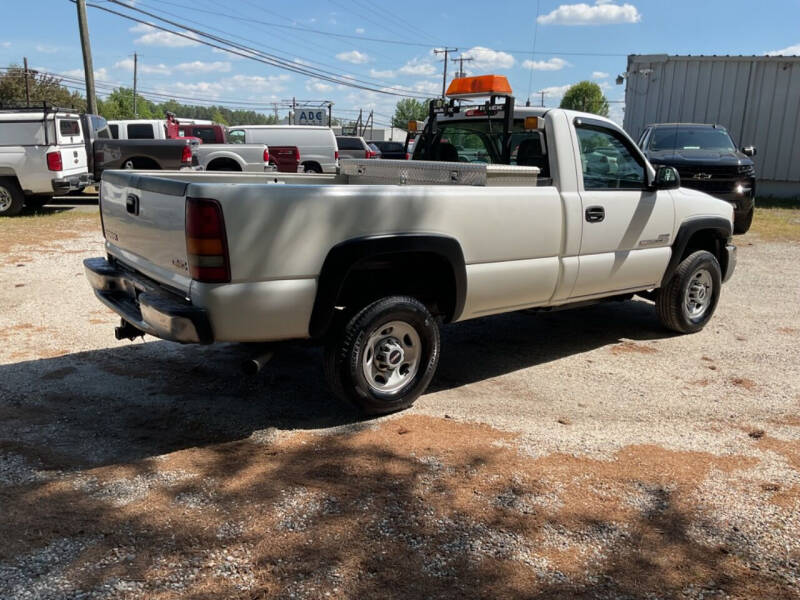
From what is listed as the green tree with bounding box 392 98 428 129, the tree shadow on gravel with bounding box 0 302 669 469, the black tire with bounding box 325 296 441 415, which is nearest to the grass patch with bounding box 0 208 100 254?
the tree shadow on gravel with bounding box 0 302 669 469

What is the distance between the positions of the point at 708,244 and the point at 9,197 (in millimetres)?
12608

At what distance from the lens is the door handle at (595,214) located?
196 inches

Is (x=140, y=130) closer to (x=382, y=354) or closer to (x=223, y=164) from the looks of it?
(x=223, y=164)

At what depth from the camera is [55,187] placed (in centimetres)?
1328

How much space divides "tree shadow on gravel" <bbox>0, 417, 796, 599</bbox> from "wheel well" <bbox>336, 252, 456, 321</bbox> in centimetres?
99

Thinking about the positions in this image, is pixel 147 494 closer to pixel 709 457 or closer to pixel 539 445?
pixel 539 445

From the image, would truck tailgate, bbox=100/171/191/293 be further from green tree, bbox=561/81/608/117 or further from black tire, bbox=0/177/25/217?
green tree, bbox=561/81/608/117

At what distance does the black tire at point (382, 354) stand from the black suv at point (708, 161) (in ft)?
28.7

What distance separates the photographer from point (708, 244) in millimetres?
6465

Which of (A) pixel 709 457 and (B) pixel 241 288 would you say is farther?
(A) pixel 709 457

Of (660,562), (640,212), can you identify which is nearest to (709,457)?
(660,562)

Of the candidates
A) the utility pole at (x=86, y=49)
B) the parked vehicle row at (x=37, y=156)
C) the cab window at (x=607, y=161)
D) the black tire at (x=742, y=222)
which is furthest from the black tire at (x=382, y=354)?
the utility pole at (x=86, y=49)

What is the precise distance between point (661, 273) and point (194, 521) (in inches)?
172

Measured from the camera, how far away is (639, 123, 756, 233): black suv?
11.5m
